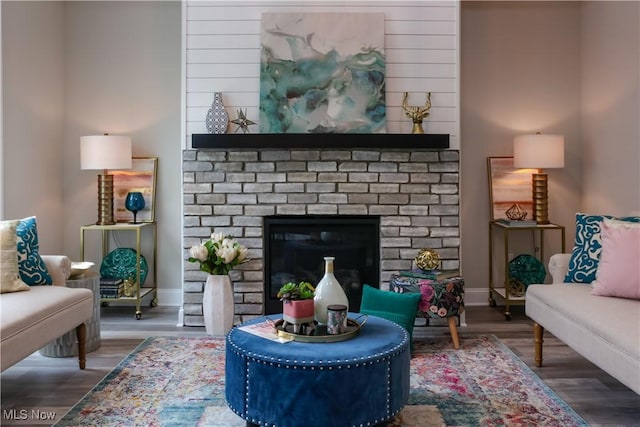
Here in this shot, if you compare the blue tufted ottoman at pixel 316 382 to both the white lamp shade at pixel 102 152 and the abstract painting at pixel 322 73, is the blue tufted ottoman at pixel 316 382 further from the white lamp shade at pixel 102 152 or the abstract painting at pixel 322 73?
the white lamp shade at pixel 102 152

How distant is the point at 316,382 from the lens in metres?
2.08

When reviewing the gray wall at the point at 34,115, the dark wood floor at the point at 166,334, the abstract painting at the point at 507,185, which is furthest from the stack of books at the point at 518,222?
the gray wall at the point at 34,115

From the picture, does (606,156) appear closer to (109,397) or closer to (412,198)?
(412,198)

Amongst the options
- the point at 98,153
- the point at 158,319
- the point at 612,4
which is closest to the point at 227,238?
the point at 158,319

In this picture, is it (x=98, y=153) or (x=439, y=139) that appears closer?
(x=439, y=139)

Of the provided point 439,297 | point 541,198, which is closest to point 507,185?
point 541,198

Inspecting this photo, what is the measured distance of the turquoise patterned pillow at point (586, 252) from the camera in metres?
3.21

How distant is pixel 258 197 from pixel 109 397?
6.14ft

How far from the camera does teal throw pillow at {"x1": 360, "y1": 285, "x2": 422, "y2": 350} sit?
331 cm

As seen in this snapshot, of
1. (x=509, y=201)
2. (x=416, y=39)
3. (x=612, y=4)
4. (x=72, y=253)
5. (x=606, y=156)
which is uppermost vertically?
(x=612, y=4)

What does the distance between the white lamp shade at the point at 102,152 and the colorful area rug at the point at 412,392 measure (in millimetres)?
1500

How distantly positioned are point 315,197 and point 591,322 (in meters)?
2.18

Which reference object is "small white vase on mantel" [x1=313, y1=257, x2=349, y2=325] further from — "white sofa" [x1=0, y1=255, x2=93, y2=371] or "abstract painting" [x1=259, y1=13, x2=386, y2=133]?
"abstract painting" [x1=259, y1=13, x2=386, y2=133]

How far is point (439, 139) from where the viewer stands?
3.94 m
